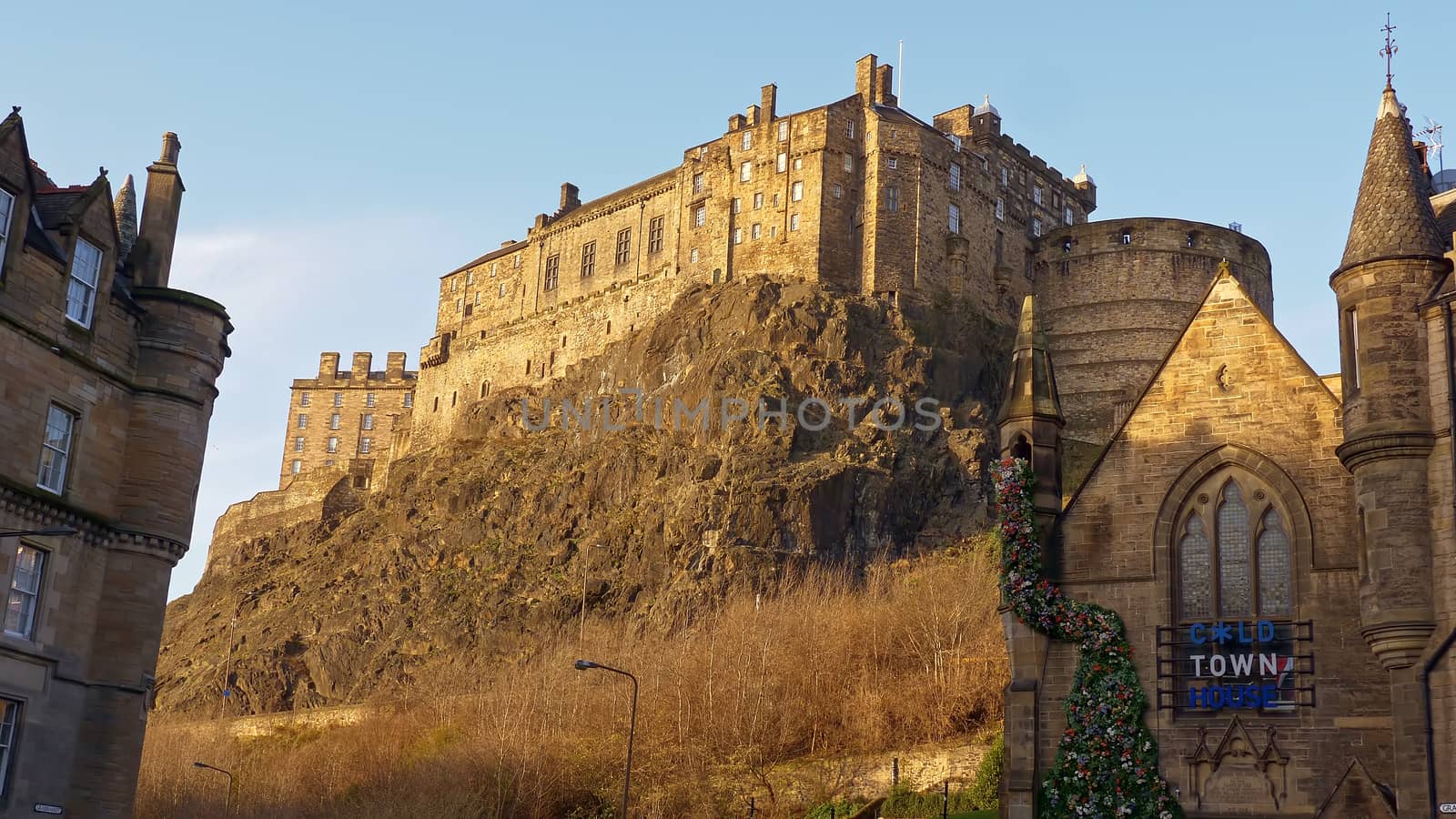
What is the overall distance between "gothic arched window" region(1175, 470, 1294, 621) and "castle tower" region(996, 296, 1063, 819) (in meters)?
2.64

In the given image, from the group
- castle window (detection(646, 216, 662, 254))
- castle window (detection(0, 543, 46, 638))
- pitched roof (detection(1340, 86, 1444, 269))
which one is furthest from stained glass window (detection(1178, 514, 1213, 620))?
castle window (detection(646, 216, 662, 254))

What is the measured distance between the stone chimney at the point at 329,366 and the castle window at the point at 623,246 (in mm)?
50544

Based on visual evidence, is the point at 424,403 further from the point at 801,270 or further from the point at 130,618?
the point at 130,618

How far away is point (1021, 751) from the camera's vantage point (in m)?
32.1

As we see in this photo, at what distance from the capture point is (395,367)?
149 meters

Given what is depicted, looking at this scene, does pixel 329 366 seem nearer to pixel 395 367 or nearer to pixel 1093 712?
pixel 395 367

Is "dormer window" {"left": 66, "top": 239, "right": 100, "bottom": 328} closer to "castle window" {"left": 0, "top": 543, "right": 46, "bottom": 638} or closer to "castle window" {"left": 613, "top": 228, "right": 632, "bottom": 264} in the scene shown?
"castle window" {"left": 0, "top": 543, "right": 46, "bottom": 638}

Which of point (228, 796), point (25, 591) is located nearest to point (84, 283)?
point (25, 591)

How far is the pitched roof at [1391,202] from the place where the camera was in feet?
98.7

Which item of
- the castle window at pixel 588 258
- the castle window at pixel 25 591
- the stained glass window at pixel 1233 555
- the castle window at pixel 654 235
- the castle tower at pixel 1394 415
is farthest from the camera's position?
the castle window at pixel 588 258

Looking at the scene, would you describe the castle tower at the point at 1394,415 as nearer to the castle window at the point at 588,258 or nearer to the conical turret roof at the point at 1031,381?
the conical turret roof at the point at 1031,381

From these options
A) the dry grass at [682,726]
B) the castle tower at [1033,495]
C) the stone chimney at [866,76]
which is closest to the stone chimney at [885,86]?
the stone chimney at [866,76]

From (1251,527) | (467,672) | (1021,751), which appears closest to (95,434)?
(1021,751)

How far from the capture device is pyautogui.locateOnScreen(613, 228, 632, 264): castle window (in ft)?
342
